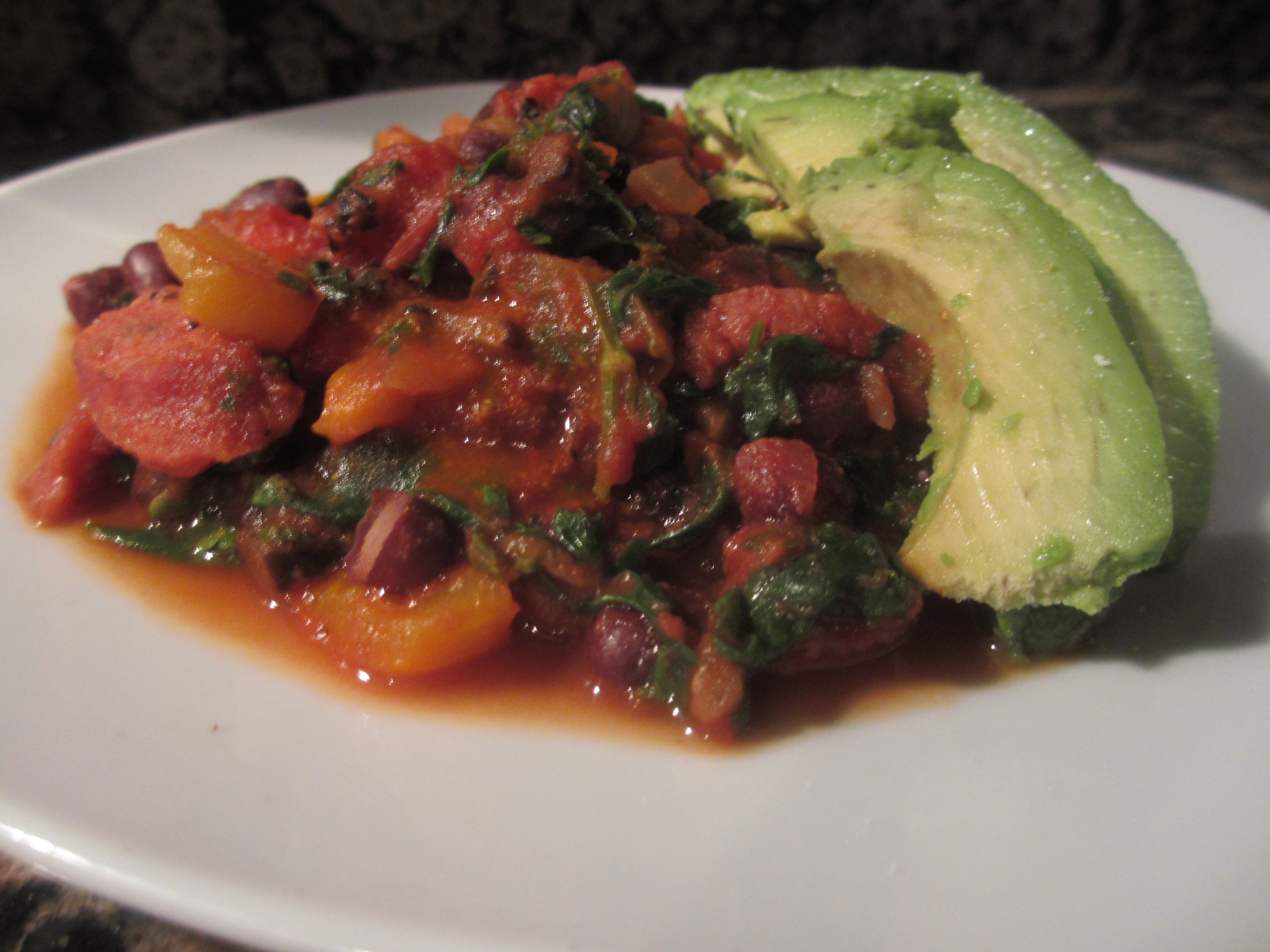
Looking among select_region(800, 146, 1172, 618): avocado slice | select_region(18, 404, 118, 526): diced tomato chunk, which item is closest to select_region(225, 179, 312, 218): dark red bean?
select_region(18, 404, 118, 526): diced tomato chunk

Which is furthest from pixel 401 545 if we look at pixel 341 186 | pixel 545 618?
pixel 341 186

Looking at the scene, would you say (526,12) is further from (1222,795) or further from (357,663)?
(1222,795)

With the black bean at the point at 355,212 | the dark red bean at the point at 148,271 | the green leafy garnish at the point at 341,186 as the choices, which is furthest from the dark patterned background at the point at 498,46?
the black bean at the point at 355,212

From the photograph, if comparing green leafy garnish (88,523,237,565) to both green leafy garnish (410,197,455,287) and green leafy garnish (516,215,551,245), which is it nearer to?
green leafy garnish (410,197,455,287)

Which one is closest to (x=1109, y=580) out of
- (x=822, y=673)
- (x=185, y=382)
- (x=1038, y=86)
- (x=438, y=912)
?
(x=822, y=673)

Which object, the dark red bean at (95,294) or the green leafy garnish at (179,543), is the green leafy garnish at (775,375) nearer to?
the green leafy garnish at (179,543)
